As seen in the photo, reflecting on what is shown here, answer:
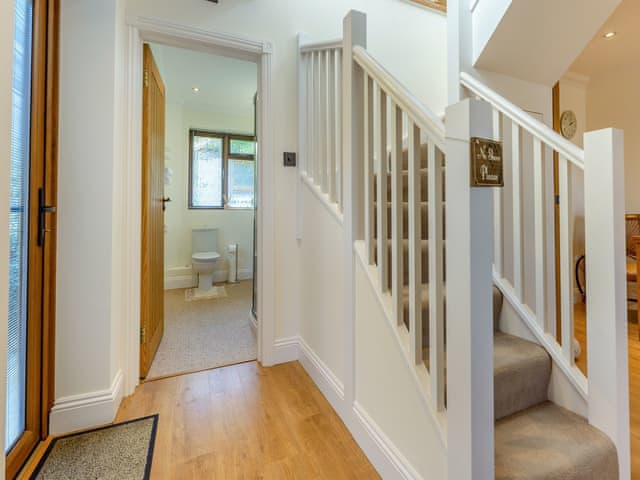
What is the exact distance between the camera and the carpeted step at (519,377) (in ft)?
3.84

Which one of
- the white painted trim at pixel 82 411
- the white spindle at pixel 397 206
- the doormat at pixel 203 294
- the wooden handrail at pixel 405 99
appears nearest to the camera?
the wooden handrail at pixel 405 99

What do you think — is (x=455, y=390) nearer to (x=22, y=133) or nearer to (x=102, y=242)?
(x=102, y=242)

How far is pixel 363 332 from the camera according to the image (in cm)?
137

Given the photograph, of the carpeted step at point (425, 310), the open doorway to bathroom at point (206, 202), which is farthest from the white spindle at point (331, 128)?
the open doorway to bathroom at point (206, 202)

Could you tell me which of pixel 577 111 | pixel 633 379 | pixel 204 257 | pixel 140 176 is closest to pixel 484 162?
pixel 140 176

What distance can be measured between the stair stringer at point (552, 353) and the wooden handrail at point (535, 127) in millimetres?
676

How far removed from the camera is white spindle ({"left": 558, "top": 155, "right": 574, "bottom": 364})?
1.19 m

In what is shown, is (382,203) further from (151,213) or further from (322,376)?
(151,213)

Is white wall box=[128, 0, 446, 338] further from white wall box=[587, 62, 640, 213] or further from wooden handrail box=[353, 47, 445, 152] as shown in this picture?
white wall box=[587, 62, 640, 213]

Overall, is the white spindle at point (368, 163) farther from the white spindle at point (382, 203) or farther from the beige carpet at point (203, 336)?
the beige carpet at point (203, 336)

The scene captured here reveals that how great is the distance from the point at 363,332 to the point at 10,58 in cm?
148

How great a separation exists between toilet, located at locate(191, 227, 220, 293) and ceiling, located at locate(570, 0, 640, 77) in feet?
15.4

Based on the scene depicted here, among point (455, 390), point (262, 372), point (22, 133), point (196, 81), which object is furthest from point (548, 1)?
point (196, 81)

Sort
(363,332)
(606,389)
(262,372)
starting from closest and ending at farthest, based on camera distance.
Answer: (606,389)
(363,332)
(262,372)
